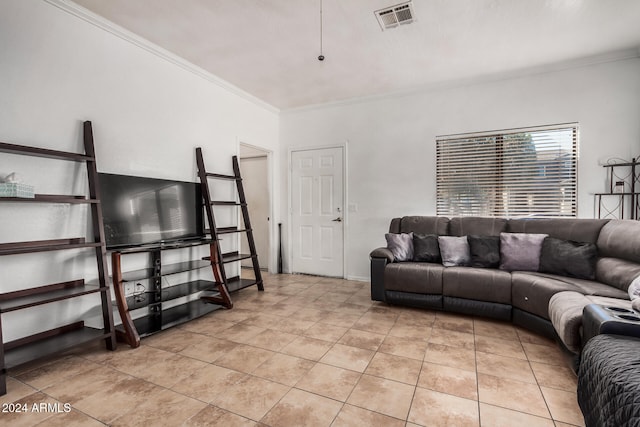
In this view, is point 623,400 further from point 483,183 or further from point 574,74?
point 574,74

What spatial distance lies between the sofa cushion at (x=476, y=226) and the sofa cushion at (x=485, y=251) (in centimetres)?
16

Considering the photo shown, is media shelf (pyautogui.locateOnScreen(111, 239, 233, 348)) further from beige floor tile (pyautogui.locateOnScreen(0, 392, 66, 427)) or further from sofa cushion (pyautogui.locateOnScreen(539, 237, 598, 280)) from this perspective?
sofa cushion (pyautogui.locateOnScreen(539, 237, 598, 280))

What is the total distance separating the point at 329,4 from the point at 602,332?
2.79 metres

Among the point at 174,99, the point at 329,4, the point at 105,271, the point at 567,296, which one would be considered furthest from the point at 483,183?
the point at 105,271

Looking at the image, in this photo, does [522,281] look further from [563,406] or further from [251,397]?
[251,397]

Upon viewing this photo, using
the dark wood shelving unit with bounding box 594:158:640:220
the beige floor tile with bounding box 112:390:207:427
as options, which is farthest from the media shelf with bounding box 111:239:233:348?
the dark wood shelving unit with bounding box 594:158:640:220

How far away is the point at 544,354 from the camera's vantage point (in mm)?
2305

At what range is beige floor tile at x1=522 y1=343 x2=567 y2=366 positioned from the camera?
2.20 metres

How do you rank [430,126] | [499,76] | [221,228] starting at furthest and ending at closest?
[430,126] → [221,228] → [499,76]

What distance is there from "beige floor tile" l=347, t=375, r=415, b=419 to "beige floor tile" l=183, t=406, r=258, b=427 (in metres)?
0.59

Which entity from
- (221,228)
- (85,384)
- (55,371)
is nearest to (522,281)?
(221,228)

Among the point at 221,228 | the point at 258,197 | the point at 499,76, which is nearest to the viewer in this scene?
the point at 499,76

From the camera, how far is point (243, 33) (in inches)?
112

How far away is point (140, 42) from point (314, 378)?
3.32 m
